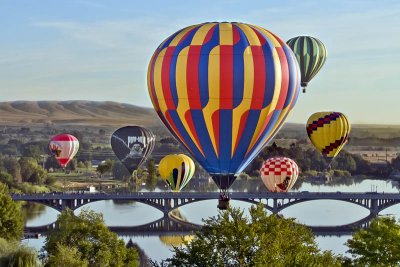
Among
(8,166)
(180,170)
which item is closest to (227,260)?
(180,170)

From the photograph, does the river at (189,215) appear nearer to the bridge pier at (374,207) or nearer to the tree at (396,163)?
the bridge pier at (374,207)

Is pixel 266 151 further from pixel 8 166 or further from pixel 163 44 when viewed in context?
pixel 163 44

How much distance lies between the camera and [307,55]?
53625mm

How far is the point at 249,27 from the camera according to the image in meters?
31.1

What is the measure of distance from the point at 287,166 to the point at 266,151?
51588 millimetres

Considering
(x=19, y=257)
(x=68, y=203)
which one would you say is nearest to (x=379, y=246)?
(x=19, y=257)

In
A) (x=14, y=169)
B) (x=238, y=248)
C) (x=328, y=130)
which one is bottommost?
(x=14, y=169)

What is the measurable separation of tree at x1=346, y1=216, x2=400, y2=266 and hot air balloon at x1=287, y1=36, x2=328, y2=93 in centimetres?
2818

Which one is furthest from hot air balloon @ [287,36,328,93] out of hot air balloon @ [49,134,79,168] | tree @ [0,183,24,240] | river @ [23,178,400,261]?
hot air balloon @ [49,134,79,168]

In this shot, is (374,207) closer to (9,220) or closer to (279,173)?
(279,173)

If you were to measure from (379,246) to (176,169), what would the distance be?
106ft

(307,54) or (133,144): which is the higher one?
(307,54)

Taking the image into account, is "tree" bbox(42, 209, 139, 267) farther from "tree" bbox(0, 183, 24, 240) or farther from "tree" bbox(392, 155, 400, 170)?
"tree" bbox(392, 155, 400, 170)

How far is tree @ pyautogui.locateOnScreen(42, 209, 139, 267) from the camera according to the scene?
1111 inches
